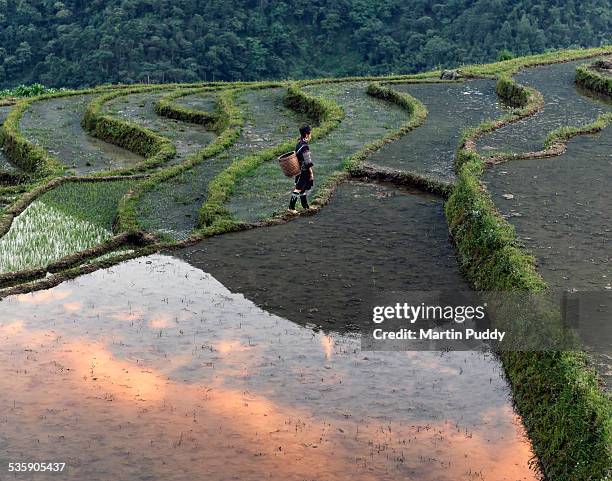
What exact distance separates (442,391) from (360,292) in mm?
2791

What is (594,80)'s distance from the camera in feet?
89.7

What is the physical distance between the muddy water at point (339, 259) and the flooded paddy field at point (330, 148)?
3.84ft

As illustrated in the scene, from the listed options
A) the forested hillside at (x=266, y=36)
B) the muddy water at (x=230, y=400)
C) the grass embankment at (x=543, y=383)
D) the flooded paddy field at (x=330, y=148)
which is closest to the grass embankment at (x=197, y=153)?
the flooded paddy field at (x=330, y=148)

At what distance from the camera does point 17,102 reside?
3086 cm

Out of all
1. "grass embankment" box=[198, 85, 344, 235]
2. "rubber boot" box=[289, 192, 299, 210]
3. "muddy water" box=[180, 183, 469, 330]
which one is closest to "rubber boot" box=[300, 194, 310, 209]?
"rubber boot" box=[289, 192, 299, 210]

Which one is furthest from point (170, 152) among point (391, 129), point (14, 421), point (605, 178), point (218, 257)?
point (14, 421)

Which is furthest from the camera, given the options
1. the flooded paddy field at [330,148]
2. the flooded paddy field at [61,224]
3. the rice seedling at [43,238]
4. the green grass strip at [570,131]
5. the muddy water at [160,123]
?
the muddy water at [160,123]

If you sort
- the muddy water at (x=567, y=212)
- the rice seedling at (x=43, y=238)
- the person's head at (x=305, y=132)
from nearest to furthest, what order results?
the muddy water at (x=567, y=212) < the rice seedling at (x=43, y=238) < the person's head at (x=305, y=132)

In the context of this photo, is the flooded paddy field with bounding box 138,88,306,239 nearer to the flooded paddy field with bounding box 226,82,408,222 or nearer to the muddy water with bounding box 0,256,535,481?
the flooded paddy field with bounding box 226,82,408,222

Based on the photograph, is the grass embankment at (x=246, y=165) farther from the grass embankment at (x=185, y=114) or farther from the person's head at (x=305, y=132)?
the grass embankment at (x=185, y=114)

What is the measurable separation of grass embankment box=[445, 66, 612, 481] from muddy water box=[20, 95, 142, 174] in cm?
1191

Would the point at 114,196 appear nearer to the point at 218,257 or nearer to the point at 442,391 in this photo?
the point at 218,257

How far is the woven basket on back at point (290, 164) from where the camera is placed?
14258mm

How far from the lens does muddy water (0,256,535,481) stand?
772cm
